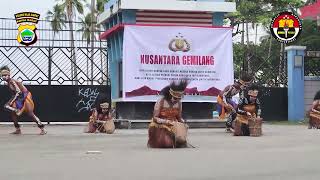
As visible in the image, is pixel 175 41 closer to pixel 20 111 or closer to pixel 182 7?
pixel 182 7

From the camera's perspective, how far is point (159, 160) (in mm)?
10281

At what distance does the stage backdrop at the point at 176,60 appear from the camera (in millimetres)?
20500

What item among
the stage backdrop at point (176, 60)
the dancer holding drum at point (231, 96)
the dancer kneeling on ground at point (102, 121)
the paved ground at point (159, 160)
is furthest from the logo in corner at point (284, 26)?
the paved ground at point (159, 160)

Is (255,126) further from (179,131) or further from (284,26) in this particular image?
(284,26)

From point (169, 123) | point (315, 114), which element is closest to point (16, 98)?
point (169, 123)

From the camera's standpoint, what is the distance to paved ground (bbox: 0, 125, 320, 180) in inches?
333

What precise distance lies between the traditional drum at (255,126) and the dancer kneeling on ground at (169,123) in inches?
154

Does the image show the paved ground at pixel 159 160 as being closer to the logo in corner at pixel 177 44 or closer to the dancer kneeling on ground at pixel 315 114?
the dancer kneeling on ground at pixel 315 114

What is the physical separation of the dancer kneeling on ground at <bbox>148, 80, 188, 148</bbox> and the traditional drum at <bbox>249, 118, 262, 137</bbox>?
391 centimetres

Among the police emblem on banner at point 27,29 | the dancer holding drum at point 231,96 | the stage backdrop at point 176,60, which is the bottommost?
the dancer holding drum at point 231,96

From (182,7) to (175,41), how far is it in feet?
3.97

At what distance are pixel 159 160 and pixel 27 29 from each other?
13859 mm

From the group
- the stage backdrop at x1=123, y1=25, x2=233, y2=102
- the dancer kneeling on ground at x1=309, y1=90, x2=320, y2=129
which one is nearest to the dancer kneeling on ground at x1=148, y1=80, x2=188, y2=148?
the stage backdrop at x1=123, y1=25, x2=233, y2=102

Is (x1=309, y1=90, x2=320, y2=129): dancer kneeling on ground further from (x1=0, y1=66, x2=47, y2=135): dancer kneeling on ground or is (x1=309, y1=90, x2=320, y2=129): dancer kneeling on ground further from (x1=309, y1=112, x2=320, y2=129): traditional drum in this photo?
(x1=0, y1=66, x2=47, y2=135): dancer kneeling on ground
